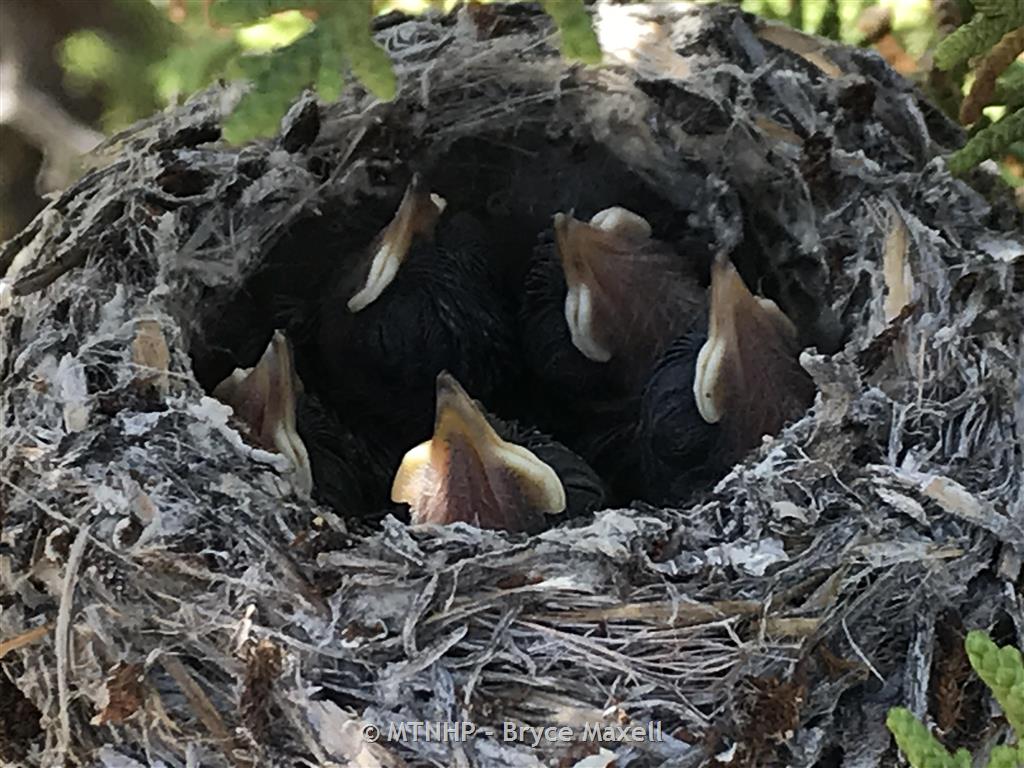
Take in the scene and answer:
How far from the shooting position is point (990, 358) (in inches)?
33.6

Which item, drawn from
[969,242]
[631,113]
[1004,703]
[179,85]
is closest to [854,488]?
[1004,703]

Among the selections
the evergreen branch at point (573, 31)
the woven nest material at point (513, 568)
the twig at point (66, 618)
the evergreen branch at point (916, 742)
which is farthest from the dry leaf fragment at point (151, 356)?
the evergreen branch at point (916, 742)

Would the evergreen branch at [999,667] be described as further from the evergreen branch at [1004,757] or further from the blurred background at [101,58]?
the blurred background at [101,58]

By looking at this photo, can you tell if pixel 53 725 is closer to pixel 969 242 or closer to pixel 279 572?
pixel 279 572

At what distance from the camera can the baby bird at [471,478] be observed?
85 centimetres

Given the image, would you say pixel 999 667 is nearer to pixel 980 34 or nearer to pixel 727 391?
pixel 727 391

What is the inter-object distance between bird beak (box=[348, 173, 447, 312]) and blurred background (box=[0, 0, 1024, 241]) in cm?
23

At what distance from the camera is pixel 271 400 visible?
0.96m

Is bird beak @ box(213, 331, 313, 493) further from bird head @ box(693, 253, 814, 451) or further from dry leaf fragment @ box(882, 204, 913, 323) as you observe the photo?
dry leaf fragment @ box(882, 204, 913, 323)

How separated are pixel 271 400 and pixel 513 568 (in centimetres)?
30

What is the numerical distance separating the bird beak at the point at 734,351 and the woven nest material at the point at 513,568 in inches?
3.2

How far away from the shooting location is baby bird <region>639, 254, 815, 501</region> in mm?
969

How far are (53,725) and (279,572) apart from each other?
202mm

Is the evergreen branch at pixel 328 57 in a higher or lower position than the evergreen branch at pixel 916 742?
higher
